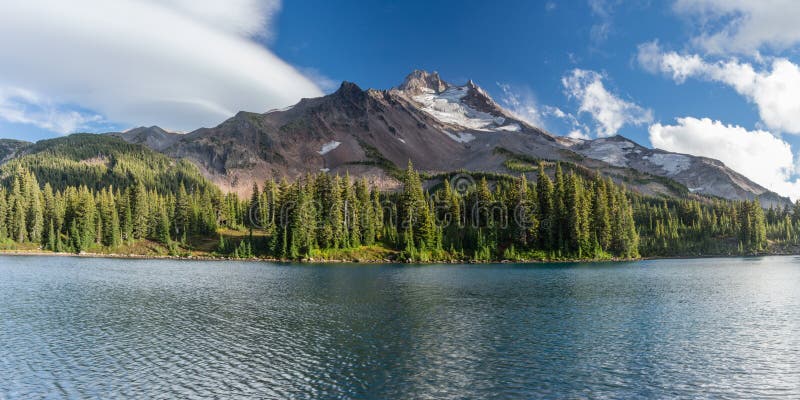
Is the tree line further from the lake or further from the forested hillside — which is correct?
the lake

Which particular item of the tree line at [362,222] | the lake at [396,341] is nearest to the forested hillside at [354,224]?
the tree line at [362,222]

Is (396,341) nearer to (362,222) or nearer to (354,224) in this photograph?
(354,224)

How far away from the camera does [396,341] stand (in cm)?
3775

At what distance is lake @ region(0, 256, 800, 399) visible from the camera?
2712 cm

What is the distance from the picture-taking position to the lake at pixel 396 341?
27.1 metres

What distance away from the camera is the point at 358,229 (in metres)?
136

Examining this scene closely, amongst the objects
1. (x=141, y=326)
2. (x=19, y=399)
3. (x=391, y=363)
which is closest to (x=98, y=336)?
(x=141, y=326)

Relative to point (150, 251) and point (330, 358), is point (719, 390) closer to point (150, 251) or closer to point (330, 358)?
point (330, 358)

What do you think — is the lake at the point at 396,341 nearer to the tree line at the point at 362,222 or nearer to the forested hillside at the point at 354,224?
the forested hillside at the point at 354,224

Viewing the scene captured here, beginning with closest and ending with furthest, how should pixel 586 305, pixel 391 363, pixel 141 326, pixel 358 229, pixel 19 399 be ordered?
pixel 19 399, pixel 391 363, pixel 141 326, pixel 586 305, pixel 358 229

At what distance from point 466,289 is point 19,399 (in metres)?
54.6

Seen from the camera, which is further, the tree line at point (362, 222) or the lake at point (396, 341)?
the tree line at point (362, 222)

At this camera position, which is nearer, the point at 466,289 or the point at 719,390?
the point at 719,390

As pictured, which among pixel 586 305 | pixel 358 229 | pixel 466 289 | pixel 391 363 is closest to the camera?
pixel 391 363
